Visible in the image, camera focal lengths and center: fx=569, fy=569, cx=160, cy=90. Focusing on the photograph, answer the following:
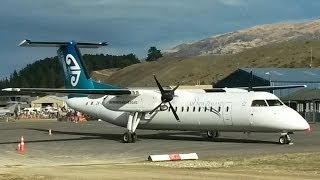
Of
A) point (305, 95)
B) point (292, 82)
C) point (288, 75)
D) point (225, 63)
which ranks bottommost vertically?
point (305, 95)

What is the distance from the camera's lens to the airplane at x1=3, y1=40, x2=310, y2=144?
30781 millimetres

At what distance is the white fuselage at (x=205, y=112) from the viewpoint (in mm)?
30531

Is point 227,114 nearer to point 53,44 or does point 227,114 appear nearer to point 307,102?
point 53,44

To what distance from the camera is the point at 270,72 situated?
88.4 meters

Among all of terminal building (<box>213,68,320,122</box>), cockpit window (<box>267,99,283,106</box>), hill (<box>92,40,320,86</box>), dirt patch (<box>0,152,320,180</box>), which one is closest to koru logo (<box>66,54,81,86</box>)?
cockpit window (<box>267,99,283,106</box>)

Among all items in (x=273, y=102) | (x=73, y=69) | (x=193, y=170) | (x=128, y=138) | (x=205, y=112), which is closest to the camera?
(x=193, y=170)

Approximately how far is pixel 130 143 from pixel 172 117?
323cm

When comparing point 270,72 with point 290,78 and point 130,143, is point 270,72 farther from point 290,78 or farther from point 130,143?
point 130,143

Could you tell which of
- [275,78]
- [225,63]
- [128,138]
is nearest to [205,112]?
[128,138]

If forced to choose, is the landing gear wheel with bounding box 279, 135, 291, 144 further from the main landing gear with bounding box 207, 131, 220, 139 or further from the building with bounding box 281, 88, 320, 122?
the building with bounding box 281, 88, 320, 122

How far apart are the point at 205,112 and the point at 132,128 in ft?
15.4

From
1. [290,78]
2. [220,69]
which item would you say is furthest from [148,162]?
[220,69]

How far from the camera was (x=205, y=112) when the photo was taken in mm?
33312

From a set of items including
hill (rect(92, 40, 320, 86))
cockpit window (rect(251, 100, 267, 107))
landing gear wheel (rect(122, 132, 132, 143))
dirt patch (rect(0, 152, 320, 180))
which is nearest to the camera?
dirt patch (rect(0, 152, 320, 180))
